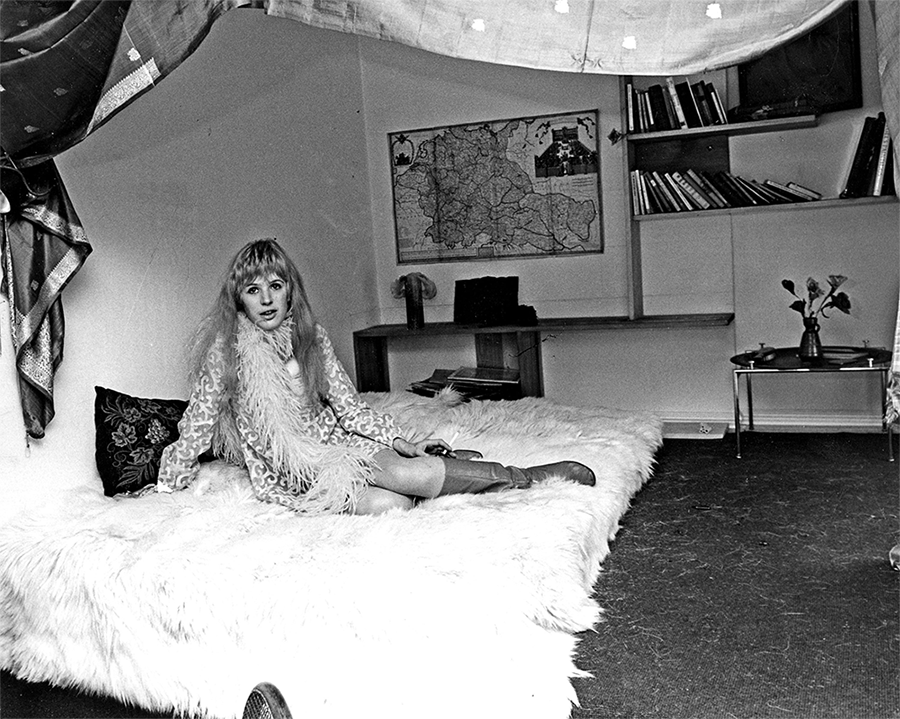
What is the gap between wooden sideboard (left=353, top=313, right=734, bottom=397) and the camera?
15.5 ft

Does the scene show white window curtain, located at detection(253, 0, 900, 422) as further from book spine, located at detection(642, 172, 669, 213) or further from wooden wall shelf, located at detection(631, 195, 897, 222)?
book spine, located at detection(642, 172, 669, 213)

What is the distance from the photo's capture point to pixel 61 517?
2.78 metres

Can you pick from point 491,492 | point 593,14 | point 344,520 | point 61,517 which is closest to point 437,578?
point 344,520

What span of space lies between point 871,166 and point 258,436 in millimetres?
3143

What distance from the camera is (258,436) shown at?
2.97 m

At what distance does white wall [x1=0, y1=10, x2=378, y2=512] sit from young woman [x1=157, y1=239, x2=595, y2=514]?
39cm

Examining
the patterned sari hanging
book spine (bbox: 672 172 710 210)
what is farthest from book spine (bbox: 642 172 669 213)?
the patterned sari hanging

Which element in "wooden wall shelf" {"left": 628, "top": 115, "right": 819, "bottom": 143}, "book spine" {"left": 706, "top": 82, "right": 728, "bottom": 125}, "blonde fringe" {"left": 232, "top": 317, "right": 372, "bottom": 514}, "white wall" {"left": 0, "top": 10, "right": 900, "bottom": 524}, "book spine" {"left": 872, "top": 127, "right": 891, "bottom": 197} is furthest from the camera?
"book spine" {"left": 706, "top": 82, "right": 728, "bottom": 125}

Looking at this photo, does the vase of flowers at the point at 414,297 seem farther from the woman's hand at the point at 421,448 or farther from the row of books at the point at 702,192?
the woman's hand at the point at 421,448

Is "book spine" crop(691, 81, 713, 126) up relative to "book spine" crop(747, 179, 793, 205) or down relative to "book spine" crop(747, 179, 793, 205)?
up

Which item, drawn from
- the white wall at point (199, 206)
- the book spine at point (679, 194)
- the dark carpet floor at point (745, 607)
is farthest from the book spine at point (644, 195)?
the white wall at point (199, 206)

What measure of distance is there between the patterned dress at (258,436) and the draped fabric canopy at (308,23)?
1.77ft

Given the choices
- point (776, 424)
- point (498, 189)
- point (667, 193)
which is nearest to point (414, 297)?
point (498, 189)

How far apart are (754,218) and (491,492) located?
99.5 inches
